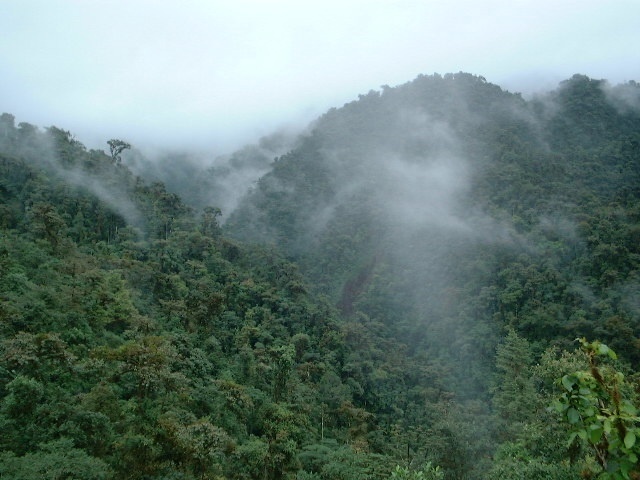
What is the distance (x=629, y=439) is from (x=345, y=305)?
5375 cm

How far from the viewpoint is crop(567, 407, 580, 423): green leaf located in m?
2.16

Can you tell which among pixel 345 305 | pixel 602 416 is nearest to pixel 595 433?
pixel 602 416

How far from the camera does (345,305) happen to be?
55281mm

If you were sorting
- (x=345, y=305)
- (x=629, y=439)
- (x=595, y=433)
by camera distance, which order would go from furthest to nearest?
(x=345, y=305) < (x=595, y=433) < (x=629, y=439)

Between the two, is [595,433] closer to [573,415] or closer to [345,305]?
[573,415]

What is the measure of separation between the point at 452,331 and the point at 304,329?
13936 mm

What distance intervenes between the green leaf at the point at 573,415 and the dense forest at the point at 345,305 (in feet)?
0.11

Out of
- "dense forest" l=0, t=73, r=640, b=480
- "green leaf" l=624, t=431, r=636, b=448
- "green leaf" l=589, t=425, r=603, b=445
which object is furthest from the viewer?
"dense forest" l=0, t=73, r=640, b=480

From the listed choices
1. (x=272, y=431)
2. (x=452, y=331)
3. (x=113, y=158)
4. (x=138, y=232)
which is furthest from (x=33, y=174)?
(x=452, y=331)

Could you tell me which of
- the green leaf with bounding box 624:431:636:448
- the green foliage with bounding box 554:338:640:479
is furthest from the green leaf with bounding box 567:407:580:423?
the green leaf with bounding box 624:431:636:448

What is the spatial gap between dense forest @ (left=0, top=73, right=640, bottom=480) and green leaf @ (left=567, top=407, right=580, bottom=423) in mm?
35

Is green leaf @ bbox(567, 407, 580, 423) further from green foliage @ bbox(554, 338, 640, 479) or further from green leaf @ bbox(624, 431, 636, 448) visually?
green leaf @ bbox(624, 431, 636, 448)

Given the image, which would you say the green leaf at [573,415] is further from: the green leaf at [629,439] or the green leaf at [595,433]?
the green leaf at [629,439]

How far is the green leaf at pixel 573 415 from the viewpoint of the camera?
2.16m
